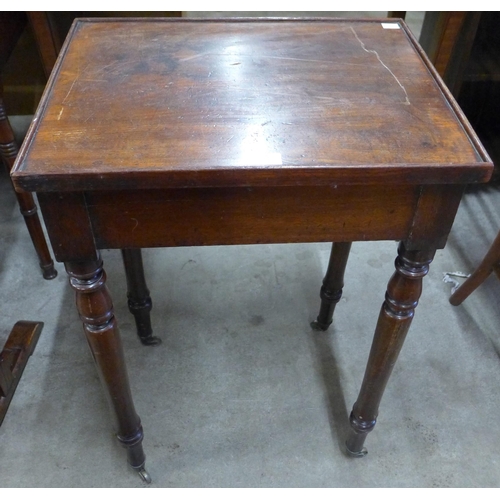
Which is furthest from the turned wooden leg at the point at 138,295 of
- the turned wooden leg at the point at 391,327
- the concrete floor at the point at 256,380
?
the turned wooden leg at the point at 391,327

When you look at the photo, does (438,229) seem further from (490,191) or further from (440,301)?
(490,191)

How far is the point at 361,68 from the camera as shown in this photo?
2.81 feet

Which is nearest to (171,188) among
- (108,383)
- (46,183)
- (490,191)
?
(46,183)

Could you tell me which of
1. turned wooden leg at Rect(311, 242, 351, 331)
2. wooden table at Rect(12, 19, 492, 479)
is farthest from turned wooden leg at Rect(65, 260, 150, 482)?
turned wooden leg at Rect(311, 242, 351, 331)

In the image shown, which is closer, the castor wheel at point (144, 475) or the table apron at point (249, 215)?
the table apron at point (249, 215)

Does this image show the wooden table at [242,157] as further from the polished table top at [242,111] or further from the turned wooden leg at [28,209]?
the turned wooden leg at [28,209]

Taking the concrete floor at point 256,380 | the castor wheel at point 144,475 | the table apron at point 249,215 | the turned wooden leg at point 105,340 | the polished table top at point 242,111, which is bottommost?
the concrete floor at point 256,380

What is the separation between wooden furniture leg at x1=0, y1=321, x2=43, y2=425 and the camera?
116 cm

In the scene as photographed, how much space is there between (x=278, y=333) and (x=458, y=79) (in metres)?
1.00

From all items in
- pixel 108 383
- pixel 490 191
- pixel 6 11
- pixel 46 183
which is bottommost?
pixel 490 191

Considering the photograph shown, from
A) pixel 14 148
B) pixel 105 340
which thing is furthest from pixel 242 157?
pixel 14 148

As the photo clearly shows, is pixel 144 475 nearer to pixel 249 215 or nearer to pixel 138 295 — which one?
pixel 138 295

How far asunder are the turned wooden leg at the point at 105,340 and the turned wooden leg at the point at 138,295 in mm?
287

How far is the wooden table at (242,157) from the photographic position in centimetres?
64
